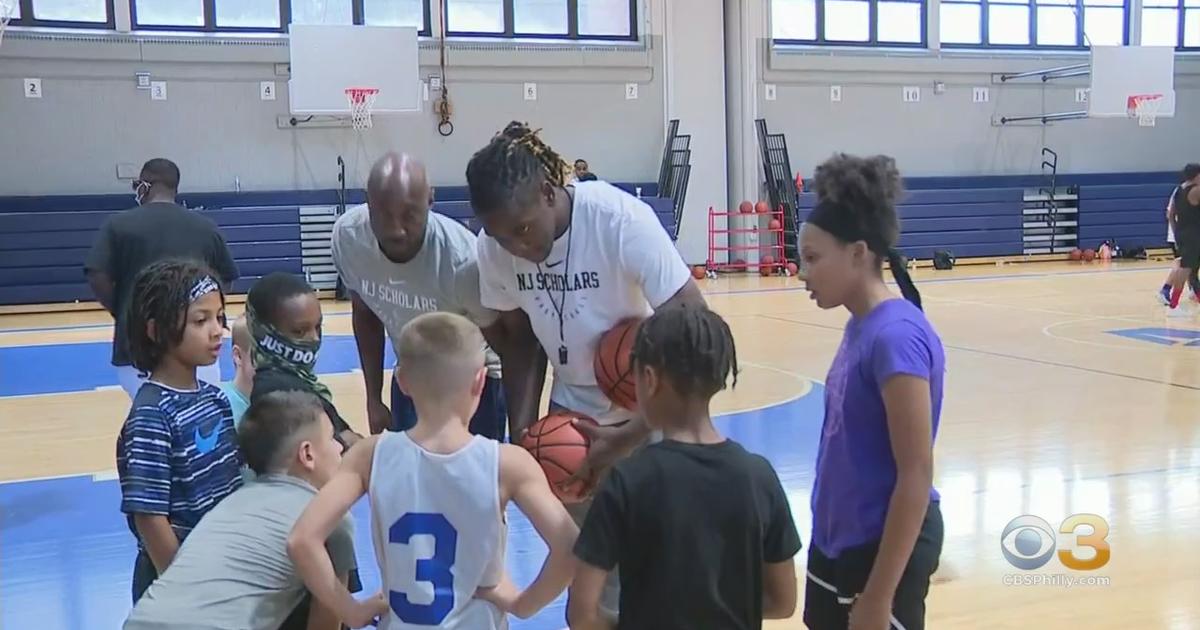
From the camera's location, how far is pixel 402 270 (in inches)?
126

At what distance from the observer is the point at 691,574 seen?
2049mm

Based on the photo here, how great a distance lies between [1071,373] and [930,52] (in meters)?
11.4

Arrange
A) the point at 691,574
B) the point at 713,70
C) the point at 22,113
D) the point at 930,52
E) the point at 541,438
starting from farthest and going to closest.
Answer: the point at 930,52 < the point at 713,70 < the point at 22,113 < the point at 541,438 < the point at 691,574

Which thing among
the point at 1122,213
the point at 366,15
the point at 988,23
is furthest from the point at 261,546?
the point at 1122,213

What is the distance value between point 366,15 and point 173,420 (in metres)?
14.0

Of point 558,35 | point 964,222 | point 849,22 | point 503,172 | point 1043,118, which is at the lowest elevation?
point 964,222

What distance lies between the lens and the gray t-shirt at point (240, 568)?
7.56 feet

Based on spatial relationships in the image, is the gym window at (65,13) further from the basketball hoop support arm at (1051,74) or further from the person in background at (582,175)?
the basketball hoop support arm at (1051,74)

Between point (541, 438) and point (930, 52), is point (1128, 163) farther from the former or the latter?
point (541, 438)

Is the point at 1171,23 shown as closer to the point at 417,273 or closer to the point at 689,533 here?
the point at 417,273

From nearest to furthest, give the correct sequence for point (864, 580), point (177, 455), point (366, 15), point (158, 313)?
point (864, 580) < point (177, 455) < point (158, 313) < point (366, 15)

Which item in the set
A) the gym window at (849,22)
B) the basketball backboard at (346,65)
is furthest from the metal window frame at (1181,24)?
the basketball backboard at (346,65)

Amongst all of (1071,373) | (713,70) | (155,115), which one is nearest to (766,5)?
(713,70)

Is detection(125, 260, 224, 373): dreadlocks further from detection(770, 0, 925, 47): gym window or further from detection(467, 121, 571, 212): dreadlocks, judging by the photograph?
detection(770, 0, 925, 47): gym window
